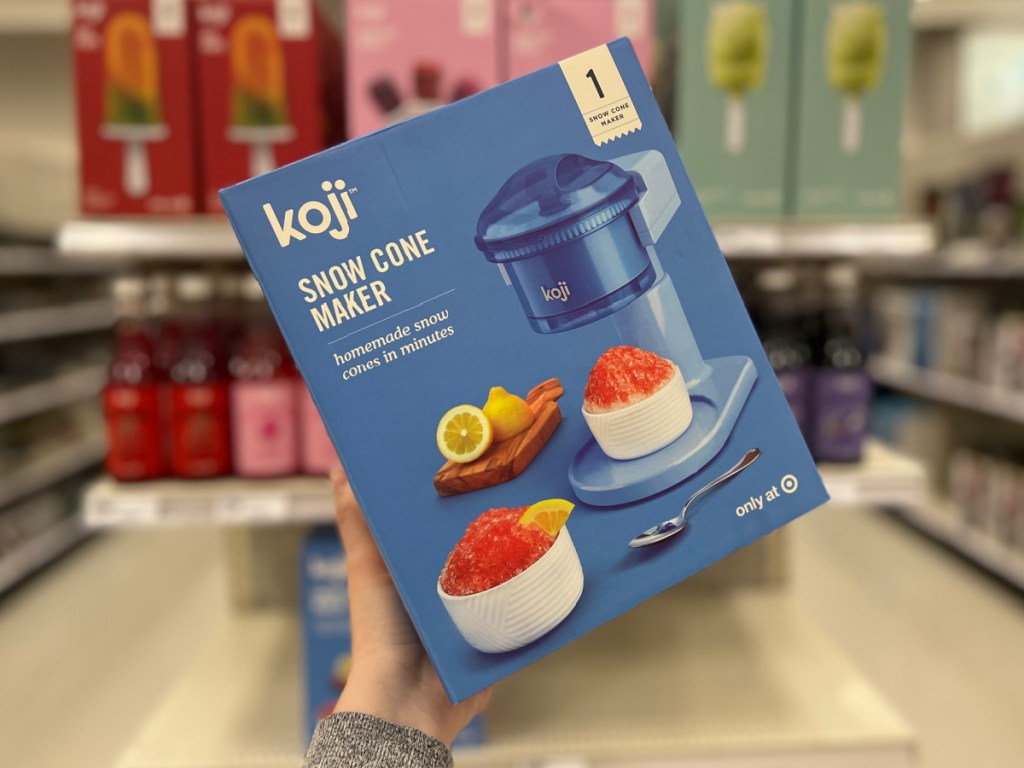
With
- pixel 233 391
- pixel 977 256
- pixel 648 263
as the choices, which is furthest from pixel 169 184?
pixel 977 256

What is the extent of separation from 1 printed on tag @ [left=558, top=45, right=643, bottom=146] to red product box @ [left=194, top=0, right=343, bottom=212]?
81 cm

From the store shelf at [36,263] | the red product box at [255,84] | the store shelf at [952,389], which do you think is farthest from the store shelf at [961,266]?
the store shelf at [36,263]

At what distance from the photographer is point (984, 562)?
3.56 metres

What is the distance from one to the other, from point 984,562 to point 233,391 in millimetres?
3549

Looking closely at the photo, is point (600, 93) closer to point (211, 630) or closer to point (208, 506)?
point (208, 506)

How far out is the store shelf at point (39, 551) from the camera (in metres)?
A: 3.66

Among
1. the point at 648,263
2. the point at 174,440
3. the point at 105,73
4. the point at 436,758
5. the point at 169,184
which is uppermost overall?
the point at 105,73

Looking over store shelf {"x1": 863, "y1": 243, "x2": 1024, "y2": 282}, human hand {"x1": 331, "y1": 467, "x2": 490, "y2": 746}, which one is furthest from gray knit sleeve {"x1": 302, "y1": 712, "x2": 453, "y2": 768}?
store shelf {"x1": 863, "y1": 243, "x2": 1024, "y2": 282}

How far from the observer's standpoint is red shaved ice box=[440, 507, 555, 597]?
71 cm

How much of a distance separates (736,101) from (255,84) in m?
0.86

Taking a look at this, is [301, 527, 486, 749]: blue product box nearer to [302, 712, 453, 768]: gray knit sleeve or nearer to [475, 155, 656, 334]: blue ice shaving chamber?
[302, 712, 453, 768]: gray knit sleeve

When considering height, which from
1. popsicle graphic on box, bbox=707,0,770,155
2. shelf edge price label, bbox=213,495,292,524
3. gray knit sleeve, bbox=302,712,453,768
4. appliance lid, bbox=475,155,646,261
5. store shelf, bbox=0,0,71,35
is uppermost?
store shelf, bbox=0,0,71,35

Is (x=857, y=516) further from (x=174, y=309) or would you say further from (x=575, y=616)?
(x=575, y=616)

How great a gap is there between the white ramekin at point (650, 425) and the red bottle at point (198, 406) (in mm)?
967
